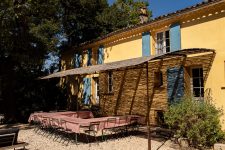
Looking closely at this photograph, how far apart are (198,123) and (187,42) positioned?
13.8 feet

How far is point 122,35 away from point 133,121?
5.90 meters

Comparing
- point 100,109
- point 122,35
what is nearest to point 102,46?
point 122,35

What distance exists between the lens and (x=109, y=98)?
57.8ft

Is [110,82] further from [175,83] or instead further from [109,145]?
[109,145]

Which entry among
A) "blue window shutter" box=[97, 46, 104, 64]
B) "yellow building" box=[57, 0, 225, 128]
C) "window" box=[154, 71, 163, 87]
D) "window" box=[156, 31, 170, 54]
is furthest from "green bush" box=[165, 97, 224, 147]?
"blue window shutter" box=[97, 46, 104, 64]

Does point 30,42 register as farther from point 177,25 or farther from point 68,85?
point 177,25

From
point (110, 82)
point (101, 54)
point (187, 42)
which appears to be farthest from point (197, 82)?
point (101, 54)

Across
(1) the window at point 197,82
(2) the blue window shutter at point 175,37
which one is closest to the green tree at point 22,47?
(2) the blue window shutter at point 175,37

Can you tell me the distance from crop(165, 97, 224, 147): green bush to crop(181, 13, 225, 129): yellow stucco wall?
91cm

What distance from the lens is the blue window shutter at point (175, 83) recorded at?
1271 cm

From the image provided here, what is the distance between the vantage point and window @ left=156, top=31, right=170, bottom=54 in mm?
14102

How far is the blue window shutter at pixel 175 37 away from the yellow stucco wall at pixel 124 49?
2333 millimetres

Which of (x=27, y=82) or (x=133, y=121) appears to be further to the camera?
(x=27, y=82)

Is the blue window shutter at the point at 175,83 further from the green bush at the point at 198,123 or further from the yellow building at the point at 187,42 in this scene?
the green bush at the point at 198,123
